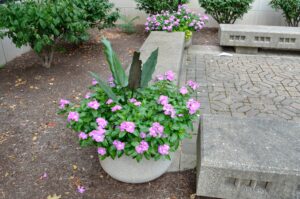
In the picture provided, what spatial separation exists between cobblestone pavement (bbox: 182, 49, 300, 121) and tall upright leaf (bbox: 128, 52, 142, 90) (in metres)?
1.63

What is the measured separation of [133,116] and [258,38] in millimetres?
4836

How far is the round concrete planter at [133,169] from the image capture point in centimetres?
213

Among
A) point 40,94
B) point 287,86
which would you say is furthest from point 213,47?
point 40,94

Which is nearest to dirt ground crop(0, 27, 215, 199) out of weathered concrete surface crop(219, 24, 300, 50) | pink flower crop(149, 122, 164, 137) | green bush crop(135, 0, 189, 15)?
pink flower crop(149, 122, 164, 137)

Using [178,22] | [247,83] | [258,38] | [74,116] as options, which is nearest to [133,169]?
[74,116]

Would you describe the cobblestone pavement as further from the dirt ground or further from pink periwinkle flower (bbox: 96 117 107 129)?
pink periwinkle flower (bbox: 96 117 107 129)

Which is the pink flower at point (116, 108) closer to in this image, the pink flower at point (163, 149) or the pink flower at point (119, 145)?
the pink flower at point (119, 145)

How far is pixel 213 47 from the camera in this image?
21.4 ft

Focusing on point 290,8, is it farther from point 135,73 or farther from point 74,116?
point 74,116

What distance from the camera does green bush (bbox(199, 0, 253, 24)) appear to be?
7344 mm

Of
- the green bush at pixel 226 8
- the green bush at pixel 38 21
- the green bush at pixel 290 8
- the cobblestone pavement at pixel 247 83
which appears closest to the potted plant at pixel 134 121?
the cobblestone pavement at pixel 247 83

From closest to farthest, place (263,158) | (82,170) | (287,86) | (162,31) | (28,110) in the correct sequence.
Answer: (263,158) < (82,170) < (28,110) < (287,86) < (162,31)

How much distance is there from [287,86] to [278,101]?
0.66 meters

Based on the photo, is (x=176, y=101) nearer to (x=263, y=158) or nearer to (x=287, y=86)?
(x=263, y=158)
